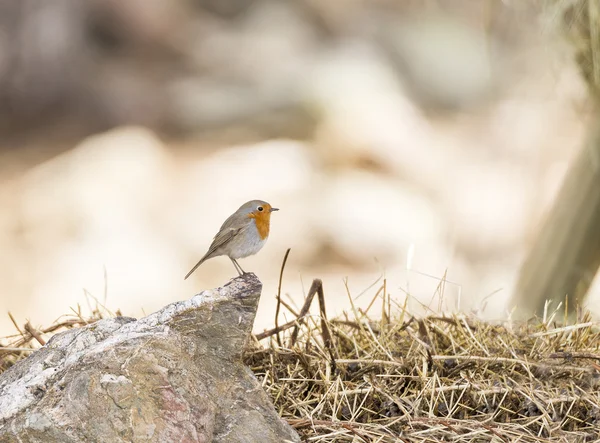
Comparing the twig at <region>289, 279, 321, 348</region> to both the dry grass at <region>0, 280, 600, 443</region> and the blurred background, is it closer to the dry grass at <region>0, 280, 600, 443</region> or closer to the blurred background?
the dry grass at <region>0, 280, 600, 443</region>

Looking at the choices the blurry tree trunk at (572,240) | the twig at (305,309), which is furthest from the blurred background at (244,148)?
the twig at (305,309)

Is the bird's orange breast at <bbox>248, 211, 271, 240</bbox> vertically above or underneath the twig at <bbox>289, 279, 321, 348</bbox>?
above

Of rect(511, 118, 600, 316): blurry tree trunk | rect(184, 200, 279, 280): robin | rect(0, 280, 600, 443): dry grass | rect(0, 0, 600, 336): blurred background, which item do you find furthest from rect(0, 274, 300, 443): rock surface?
rect(0, 0, 600, 336): blurred background

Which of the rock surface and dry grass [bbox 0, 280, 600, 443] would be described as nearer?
the rock surface

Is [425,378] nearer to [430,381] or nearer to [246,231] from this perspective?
[430,381]

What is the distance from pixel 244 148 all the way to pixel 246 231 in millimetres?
6342

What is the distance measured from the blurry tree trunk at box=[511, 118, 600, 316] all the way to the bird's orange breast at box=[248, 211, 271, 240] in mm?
1807

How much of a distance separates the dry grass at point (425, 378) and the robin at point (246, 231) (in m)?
0.25

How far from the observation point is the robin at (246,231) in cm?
202

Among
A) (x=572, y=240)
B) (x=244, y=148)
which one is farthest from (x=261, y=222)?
(x=244, y=148)

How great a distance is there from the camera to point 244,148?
8289 millimetres

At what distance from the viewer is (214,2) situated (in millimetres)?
9680

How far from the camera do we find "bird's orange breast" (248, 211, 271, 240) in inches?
79.6

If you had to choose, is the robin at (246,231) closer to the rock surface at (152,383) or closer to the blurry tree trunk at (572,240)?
the rock surface at (152,383)
